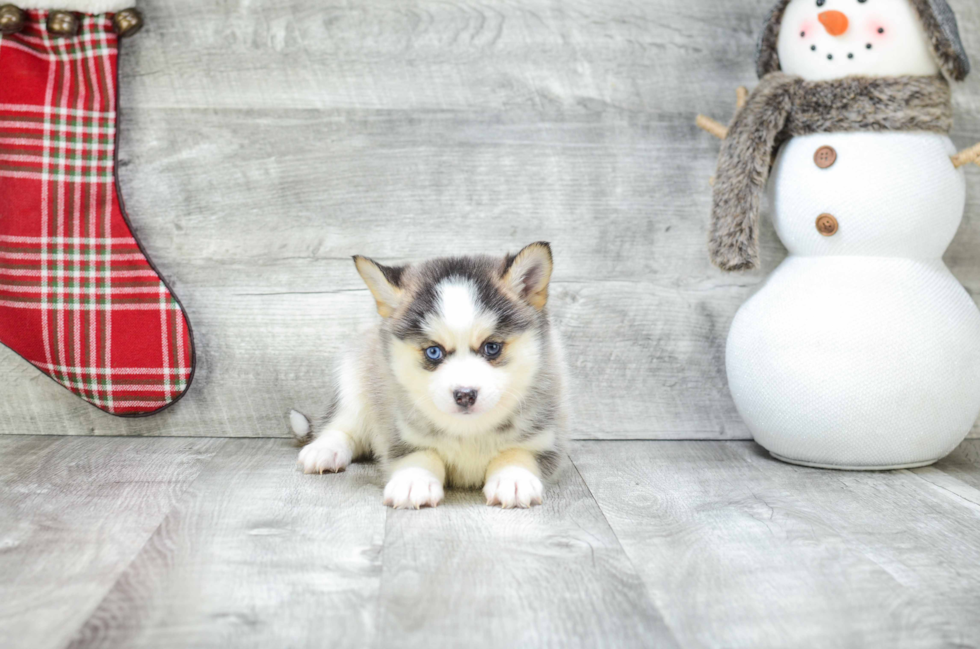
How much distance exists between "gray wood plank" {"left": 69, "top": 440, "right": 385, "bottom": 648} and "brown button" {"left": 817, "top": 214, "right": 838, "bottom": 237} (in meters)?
1.15

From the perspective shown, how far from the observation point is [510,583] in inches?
46.5

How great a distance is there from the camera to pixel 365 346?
6.23 ft

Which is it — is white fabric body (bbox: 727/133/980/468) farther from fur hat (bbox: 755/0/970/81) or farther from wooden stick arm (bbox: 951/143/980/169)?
fur hat (bbox: 755/0/970/81)

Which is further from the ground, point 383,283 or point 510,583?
point 383,283

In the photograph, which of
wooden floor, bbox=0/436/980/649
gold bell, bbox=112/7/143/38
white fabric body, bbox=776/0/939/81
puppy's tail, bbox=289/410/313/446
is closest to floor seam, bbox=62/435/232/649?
wooden floor, bbox=0/436/980/649

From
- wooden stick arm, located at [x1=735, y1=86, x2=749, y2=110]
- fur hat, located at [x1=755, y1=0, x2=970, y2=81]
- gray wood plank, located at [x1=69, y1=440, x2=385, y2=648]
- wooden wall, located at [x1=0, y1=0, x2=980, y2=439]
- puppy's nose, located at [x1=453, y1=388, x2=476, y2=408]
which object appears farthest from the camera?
wooden wall, located at [x1=0, y1=0, x2=980, y2=439]

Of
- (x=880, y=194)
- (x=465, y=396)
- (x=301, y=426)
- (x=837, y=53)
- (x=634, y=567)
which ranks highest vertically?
(x=837, y=53)

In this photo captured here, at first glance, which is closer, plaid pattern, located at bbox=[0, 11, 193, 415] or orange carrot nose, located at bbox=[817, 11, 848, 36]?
orange carrot nose, located at bbox=[817, 11, 848, 36]

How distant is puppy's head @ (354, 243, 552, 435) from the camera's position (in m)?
1.51

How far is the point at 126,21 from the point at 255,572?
150 centimetres

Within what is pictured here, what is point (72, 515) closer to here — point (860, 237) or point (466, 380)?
point (466, 380)

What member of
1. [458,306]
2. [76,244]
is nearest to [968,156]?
[458,306]

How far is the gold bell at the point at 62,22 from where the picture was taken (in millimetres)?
2010

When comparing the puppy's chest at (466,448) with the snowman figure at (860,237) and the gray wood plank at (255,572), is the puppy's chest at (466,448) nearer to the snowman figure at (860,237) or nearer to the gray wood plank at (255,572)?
the gray wood plank at (255,572)
